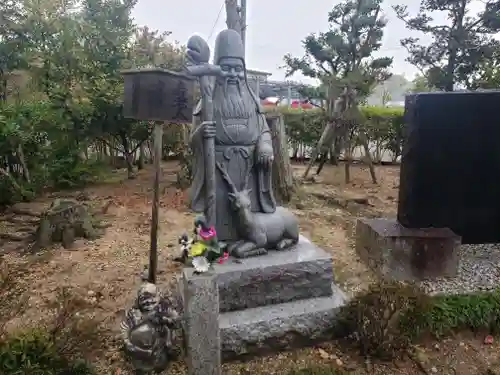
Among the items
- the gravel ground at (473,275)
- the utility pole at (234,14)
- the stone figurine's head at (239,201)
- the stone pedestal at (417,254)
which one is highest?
the utility pole at (234,14)

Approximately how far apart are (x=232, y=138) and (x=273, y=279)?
117cm

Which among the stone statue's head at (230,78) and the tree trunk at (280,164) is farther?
the tree trunk at (280,164)

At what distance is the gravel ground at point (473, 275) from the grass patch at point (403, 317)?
252 mm

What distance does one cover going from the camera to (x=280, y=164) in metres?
6.90

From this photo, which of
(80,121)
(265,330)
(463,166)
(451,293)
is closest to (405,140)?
(463,166)

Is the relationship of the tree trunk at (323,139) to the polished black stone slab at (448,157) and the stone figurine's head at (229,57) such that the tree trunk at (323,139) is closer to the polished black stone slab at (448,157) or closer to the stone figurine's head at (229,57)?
the polished black stone slab at (448,157)

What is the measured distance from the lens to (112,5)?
29.9 ft

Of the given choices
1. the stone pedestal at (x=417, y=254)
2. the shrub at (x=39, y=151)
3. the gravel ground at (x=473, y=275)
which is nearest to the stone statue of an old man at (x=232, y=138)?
the stone pedestal at (x=417, y=254)

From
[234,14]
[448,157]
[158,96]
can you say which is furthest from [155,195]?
[234,14]

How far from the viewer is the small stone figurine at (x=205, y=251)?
2426 mm

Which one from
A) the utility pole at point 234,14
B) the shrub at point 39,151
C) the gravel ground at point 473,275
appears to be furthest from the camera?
the utility pole at point 234,14

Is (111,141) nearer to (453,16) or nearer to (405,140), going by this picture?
(405,140)

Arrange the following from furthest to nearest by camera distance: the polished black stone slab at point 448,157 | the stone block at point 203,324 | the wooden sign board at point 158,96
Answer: the polished black stone slab at point 448,157, the wooden sign board at point 158,96, the stone block at point 203,324

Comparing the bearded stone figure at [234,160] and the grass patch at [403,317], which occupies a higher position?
the bearded stone figure at [234,160]
